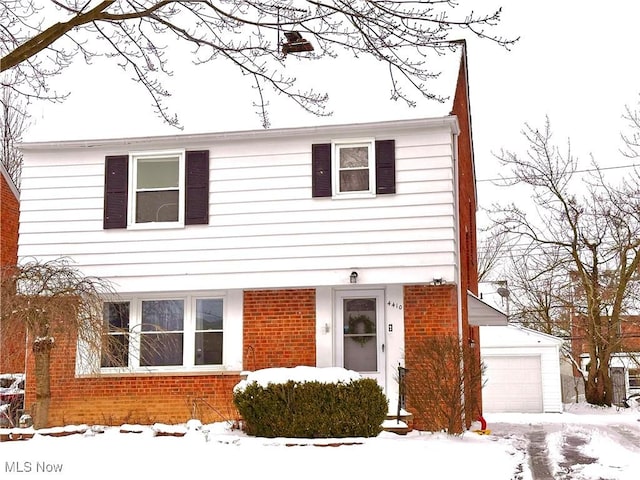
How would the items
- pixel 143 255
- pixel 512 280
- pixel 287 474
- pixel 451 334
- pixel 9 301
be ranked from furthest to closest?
pixel 512 280, pixel 143 255, pixel 451 334, pixel 9 301, pixel 287 474

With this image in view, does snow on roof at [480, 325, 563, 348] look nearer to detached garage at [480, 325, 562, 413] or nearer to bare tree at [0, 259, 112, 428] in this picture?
detached garage at [480, 325, 562, 413]

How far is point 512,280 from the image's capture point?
43.7 meters

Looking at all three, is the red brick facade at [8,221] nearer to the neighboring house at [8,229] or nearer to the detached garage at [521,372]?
the neighboring house at [8,229]

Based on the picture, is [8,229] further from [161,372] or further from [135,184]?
[161,372]

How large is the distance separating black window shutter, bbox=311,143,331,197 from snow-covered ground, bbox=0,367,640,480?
3.52 metres

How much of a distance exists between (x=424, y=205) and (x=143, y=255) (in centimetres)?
510

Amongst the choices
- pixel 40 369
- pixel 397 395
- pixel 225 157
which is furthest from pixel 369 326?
pixel 40 369

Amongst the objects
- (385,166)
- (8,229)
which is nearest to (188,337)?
(385,166)

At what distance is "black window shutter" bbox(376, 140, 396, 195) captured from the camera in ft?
49.7

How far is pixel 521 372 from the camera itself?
92.0 feet

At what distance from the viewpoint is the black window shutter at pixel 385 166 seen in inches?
596

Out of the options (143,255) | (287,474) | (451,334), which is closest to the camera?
(287,474)

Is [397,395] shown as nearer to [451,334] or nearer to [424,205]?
[451,334]

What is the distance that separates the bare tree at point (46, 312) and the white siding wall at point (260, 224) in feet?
5.07
